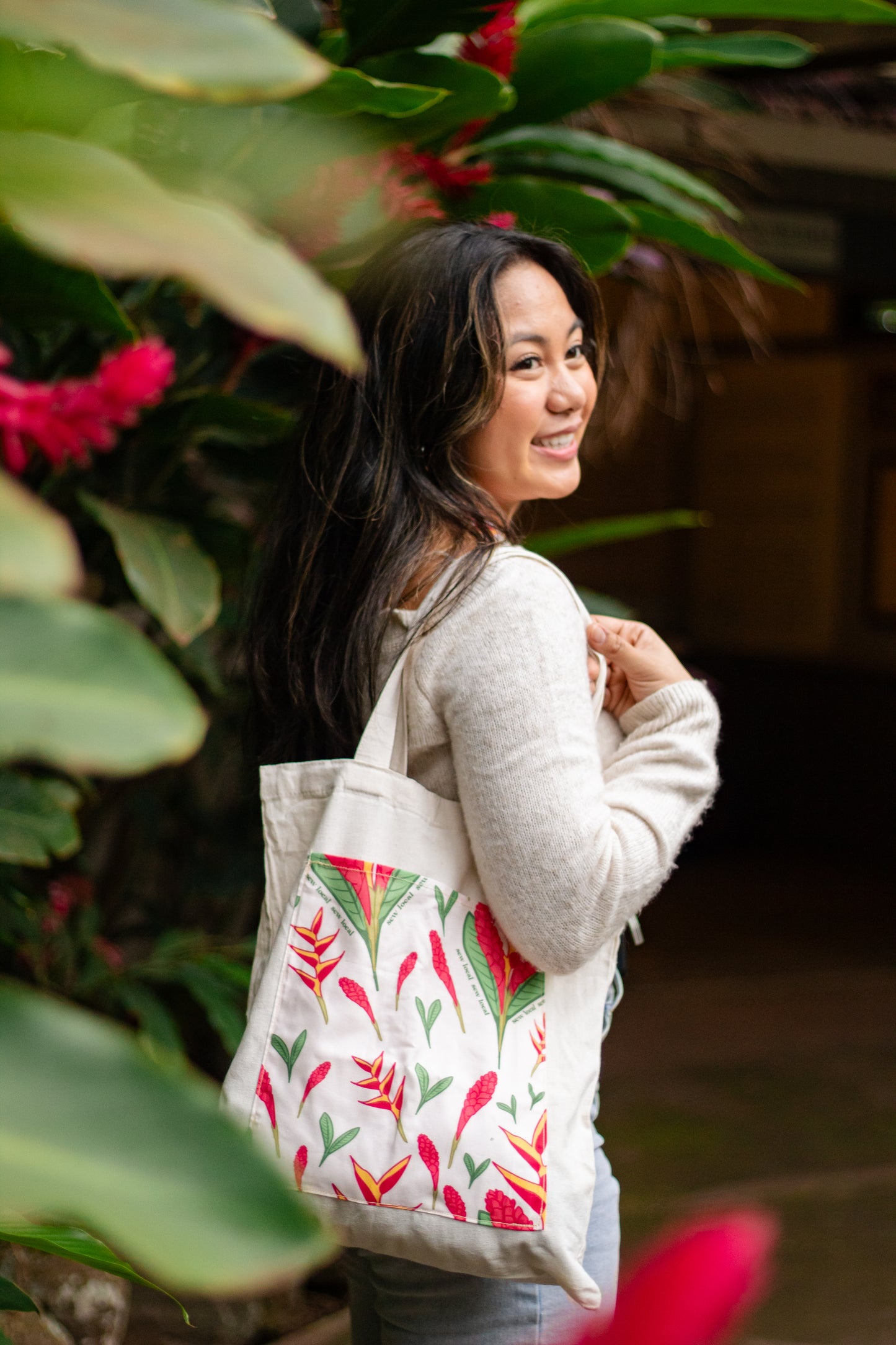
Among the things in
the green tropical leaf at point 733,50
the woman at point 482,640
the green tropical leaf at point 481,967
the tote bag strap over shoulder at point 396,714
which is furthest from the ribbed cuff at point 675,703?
the green tropical leaf at point 733,50

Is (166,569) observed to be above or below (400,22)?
below

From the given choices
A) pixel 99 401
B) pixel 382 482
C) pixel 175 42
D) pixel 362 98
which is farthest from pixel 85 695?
pixel 362 98

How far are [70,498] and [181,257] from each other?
146 centimetres

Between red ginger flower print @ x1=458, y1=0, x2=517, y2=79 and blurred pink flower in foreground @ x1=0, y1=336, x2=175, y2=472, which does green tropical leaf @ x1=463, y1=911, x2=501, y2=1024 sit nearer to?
blurred pink flower in foreground @ x1=0, y1=336, x2=175, y2=472

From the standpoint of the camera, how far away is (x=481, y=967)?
103cm

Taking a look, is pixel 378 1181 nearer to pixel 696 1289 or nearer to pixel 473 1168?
pixel 473 1168

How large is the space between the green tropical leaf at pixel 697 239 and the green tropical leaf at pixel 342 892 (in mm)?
983

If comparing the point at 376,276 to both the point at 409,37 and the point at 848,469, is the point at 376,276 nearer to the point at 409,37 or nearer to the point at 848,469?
the point at 409,37

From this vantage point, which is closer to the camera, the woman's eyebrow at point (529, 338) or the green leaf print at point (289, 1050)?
the green leaf print at point (289, 1050)

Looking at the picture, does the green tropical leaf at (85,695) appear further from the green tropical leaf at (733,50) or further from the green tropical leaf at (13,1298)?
the green tropical leaf at (733,50)

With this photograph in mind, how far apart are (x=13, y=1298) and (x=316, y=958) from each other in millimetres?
297

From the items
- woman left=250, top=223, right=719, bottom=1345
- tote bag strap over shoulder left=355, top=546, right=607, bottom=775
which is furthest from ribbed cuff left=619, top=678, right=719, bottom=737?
tote bag strap over shoulder left=355, top=546, right=607, bottom=775

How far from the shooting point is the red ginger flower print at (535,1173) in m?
0.99

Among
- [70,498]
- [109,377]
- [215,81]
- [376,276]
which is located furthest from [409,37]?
[215,81]
